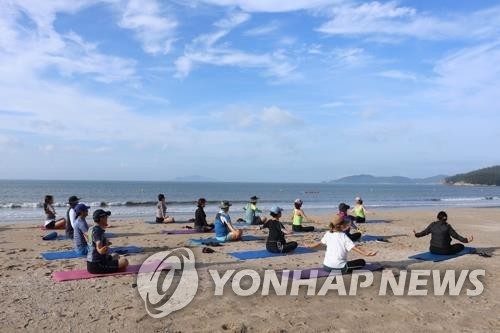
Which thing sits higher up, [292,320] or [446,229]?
[446,229]

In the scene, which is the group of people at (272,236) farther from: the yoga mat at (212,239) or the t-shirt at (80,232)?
the yoga mat at (212,239)

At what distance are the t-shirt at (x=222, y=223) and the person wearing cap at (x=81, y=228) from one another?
367cm

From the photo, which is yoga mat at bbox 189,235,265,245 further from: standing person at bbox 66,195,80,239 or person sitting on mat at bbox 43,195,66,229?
person sitting on mat at bbox 43,195,66,229

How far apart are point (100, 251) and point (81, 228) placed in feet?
6.59

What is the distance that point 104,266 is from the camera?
25.6 ft

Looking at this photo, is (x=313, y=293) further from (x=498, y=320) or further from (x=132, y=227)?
(x=132, y=227)

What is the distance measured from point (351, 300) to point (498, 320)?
1.89 m

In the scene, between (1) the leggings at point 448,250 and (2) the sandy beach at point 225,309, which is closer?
(2) the sandy beach at point 225,309

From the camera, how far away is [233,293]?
6.80 m

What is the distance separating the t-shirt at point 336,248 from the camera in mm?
7619

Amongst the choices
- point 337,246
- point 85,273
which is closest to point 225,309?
point 337,246

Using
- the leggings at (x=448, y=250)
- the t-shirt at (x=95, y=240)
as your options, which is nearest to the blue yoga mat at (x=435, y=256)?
the leggings at (x=448, y=250)

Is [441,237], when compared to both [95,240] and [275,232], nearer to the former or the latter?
[275,232]

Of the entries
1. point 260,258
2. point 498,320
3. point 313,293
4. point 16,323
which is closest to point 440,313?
point 498,320
